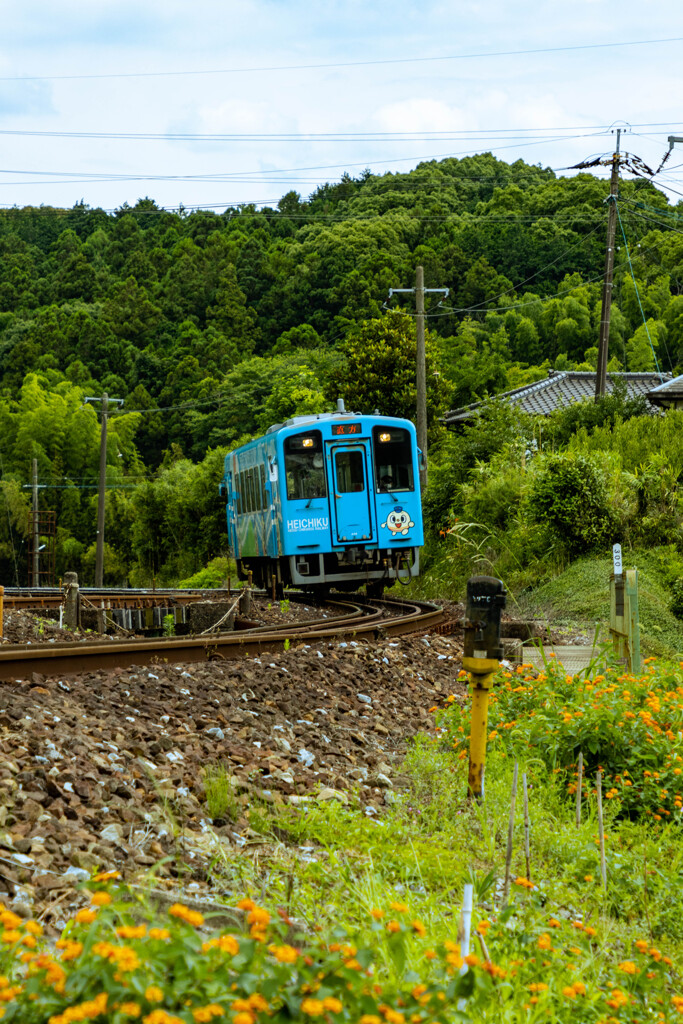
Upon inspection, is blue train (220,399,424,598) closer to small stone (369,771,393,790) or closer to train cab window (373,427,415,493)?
train cab window (373,427,415,493)

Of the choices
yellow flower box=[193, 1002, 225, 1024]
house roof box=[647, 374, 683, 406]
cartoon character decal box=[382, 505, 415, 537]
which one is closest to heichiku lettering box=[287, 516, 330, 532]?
cartoon character decal box=[382, 505, 415, 537]

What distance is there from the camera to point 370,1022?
168 cm

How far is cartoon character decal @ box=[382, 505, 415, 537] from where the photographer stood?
15.2 m

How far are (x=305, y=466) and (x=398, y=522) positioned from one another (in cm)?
166

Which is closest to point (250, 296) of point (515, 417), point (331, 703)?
point (515, 417)

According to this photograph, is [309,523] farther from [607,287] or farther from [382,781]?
[607,287]

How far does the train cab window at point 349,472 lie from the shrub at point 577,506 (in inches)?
103

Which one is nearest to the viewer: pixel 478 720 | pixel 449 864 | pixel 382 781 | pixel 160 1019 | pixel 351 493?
pixel 160 1019

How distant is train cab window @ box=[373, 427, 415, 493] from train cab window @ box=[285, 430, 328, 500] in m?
0.87

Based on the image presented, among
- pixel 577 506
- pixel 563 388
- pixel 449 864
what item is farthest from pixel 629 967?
pixel 563 388

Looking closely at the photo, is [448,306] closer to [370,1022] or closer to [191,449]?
[191,449]

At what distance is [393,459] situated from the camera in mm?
15344

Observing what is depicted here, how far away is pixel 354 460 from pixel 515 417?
24.4 ft

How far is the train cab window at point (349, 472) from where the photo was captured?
15008 mm
